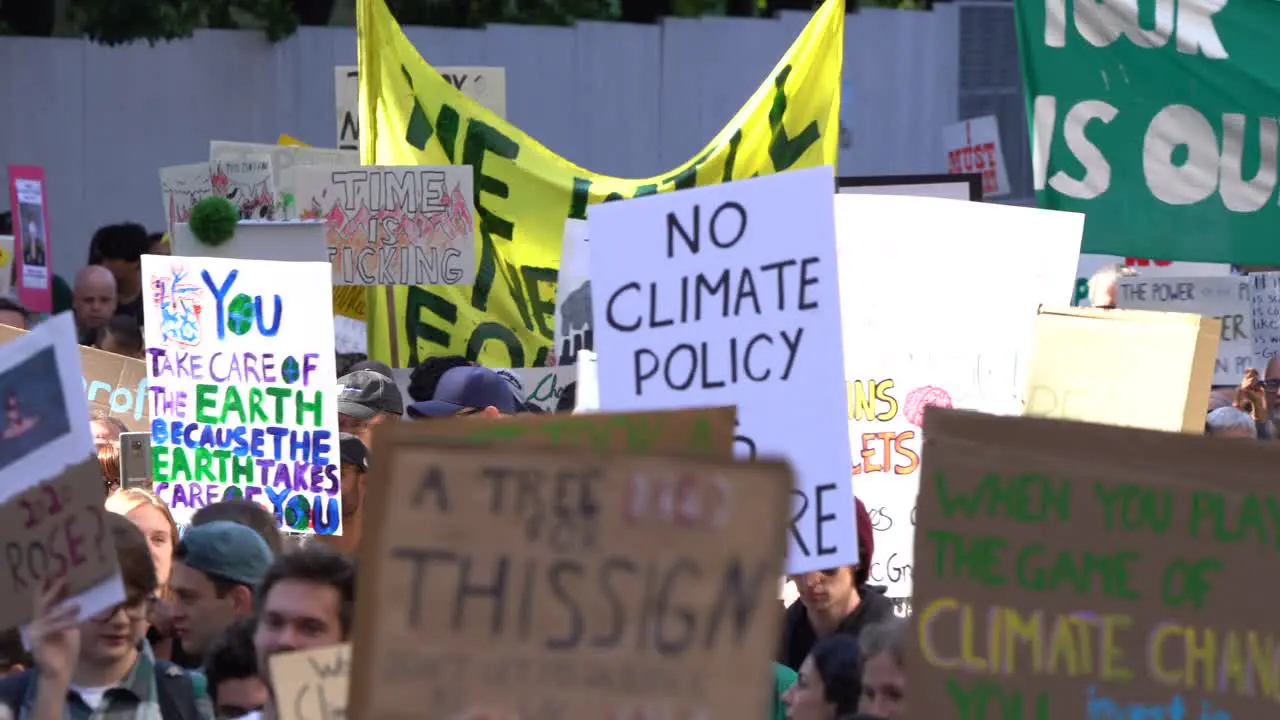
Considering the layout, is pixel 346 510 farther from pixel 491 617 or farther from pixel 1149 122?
pixel 491 617

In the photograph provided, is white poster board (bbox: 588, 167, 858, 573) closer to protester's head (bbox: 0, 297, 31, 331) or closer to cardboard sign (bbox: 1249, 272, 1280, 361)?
protester's head (bbox: 0, 297, 31, 331)

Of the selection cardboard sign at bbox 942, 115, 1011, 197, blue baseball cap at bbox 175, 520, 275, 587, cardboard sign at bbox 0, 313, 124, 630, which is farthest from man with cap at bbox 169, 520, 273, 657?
cardboard sign at bbox 942, 115, 1011, 197

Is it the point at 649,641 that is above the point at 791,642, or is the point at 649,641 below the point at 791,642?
above

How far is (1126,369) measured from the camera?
5.27 meters

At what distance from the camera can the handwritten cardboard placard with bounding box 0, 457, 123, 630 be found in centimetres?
363

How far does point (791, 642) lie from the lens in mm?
5102

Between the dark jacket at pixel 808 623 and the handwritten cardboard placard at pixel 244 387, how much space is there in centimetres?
148

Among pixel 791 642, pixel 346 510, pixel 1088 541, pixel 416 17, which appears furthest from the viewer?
pixel 416 17

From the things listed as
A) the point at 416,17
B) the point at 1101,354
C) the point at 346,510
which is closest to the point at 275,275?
the point at 346,510

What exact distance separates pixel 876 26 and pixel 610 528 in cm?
2016

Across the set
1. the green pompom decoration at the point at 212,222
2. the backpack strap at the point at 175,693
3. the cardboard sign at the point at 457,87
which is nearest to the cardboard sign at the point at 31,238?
the cardboard sign at the point at 457,87

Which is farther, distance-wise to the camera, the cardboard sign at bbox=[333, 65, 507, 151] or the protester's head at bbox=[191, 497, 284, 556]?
the cardboard sign at bbox=[333, 65, 507, 151]

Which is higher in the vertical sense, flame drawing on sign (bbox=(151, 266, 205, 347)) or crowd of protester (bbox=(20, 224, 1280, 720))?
flame drawing on sign (bbox=(151, 266, 205, 347))

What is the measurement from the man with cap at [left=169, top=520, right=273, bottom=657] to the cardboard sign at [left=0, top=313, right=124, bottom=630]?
1.00 m
